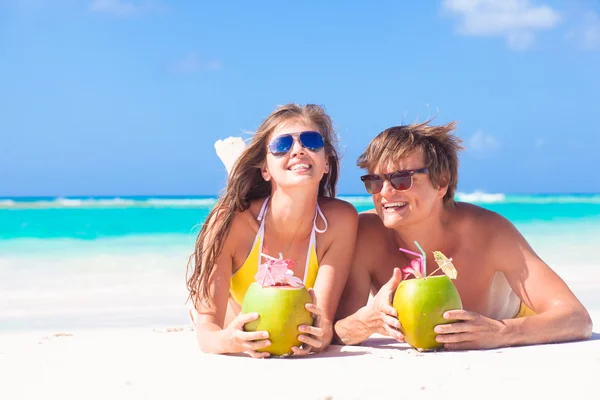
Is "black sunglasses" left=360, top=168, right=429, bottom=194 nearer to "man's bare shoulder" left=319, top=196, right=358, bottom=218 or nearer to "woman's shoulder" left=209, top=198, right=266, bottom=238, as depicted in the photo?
"man's bare shoulder" left=319, top=196, right=358, bottom=218

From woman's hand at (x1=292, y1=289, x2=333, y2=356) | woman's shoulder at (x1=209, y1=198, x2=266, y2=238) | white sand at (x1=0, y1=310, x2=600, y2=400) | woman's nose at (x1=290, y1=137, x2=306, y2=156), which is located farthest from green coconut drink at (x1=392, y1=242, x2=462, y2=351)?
woman's shoulder at (x1=209, y1=198, x2=266, y2=238)

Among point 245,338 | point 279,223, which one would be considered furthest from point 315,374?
point 279,223

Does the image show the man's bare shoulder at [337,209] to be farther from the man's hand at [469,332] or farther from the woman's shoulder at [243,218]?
the man's hand at [469,332]

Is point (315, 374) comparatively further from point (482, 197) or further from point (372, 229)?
point (482, 197)

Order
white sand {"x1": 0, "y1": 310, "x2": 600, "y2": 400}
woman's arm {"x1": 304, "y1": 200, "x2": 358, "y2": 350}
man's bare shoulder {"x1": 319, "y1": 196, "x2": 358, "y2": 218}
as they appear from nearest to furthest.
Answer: white sand {"x1": 0, "y1": 310, "x2": 600, "y2": 400} → woman's arm {"x1": 304, "y1": 200, "x2": 358, "y2": 350} → man's bare shoulder {"x1": 319, "y1": 196, "x2": 358, "y2": 218}

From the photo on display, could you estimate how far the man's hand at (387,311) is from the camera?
4.15 metres

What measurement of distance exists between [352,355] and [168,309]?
4.13m

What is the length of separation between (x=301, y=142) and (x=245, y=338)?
1372 mm

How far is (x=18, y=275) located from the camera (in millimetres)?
11141

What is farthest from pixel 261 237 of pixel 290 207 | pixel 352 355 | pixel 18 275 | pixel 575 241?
pixel 575 241

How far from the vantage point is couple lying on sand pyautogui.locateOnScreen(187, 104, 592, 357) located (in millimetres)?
4695

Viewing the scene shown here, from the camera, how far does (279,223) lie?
5.02m

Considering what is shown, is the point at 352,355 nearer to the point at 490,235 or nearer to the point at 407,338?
the point at 407,338

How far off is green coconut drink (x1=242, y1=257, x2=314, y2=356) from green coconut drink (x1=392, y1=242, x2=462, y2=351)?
0.52m
